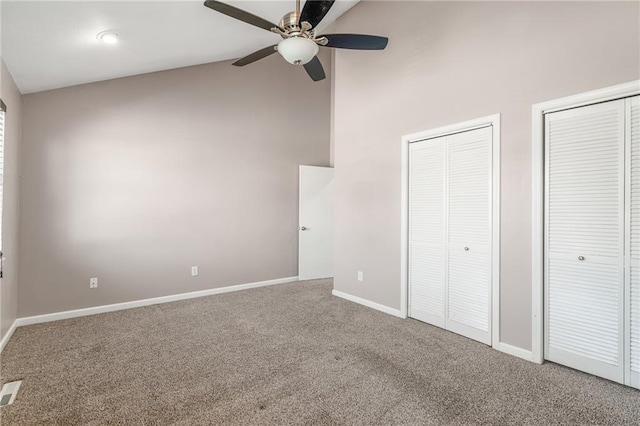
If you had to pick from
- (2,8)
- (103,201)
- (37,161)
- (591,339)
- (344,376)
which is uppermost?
(2,8)

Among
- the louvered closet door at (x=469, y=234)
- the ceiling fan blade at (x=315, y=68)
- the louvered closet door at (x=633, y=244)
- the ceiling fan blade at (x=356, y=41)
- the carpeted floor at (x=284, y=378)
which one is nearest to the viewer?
the carpeted floor at (x=284, y=378)

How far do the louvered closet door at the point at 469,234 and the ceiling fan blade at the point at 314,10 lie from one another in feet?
5.45

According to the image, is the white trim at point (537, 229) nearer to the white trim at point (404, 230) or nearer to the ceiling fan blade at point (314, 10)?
the white trim at point (404, 230)

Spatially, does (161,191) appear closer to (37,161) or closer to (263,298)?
(37,161)

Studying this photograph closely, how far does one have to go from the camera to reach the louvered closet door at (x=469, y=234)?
109 inches

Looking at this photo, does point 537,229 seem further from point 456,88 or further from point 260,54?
point 260,54

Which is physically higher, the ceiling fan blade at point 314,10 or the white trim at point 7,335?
the ceiling fan blade at point 314,10

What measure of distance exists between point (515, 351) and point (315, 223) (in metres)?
3.29

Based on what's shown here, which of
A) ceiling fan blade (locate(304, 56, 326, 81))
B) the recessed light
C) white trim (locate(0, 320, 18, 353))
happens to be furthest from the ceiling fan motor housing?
white trim (locate(0, 320, 18, 353))

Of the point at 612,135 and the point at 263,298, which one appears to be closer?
the point at 612,135

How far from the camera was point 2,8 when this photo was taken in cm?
189

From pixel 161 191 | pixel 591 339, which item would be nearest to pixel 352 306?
pixel 591 339

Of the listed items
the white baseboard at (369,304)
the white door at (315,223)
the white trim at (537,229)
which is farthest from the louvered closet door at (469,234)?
the white door at (315,223)

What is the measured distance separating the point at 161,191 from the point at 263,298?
72.1 inches
